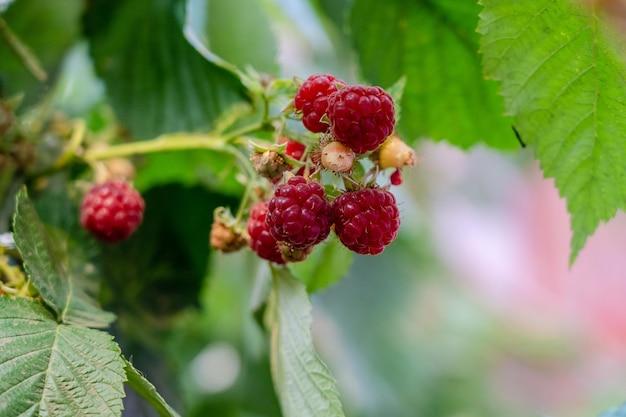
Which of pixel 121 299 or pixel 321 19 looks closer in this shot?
pixel 121 299

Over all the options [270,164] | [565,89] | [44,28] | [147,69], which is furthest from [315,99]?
[44,28]

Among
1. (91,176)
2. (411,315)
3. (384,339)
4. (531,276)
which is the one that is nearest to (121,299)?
(91,176)

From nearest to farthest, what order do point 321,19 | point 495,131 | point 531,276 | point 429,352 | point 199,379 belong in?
point 495,131 → point 321,19 → point 199,379 → point 429,352 → point 531,276

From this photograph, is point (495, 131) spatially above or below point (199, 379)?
above

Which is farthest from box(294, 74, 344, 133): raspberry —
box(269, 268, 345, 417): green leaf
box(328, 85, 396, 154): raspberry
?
box(269, 268, 345, 417): green leaf

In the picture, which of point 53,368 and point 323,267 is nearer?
point 53,368

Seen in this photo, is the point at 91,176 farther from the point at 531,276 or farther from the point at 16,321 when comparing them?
the point at 531,276

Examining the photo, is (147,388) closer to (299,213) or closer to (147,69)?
(299,213)
